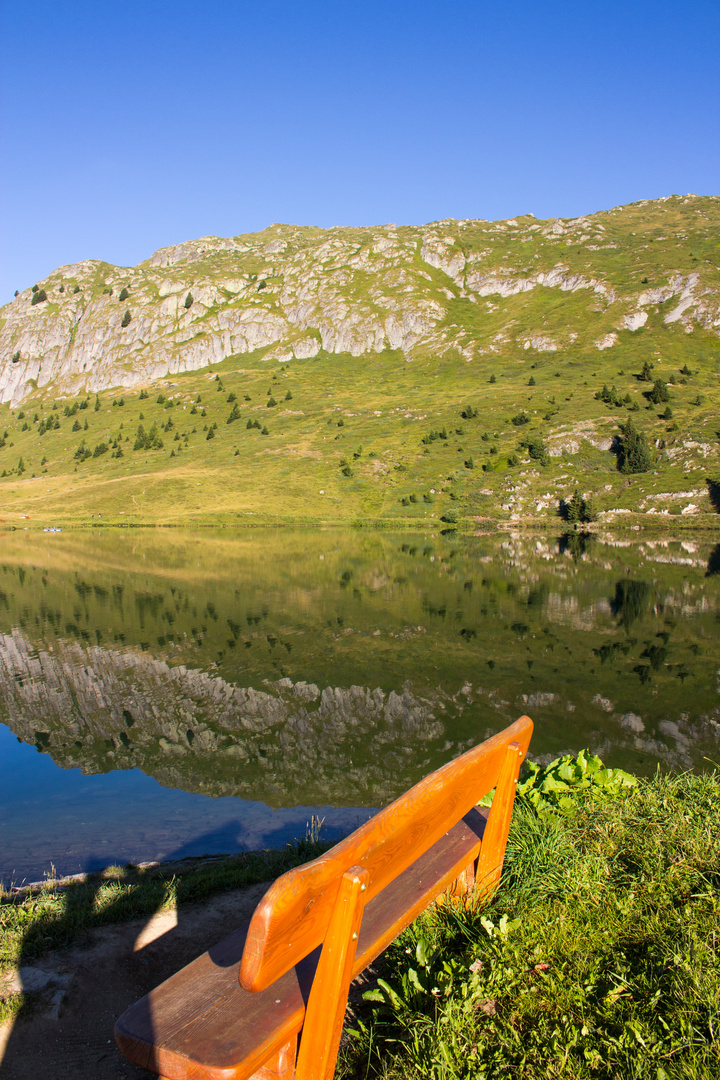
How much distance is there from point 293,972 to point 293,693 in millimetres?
14647

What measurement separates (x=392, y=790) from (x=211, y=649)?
13.3m

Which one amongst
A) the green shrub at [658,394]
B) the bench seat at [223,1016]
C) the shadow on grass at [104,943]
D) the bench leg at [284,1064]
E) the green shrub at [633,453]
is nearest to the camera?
the bench seat at [223,1016]

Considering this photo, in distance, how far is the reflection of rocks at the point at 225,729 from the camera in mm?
12683

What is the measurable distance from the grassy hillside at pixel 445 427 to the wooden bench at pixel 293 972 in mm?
92186

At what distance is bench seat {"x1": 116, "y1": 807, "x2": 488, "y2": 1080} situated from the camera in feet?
9.63

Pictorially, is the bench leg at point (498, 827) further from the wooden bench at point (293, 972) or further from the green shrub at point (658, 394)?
the green shrub at point (658, 394)

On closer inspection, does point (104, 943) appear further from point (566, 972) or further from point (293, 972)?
point (566, 972)

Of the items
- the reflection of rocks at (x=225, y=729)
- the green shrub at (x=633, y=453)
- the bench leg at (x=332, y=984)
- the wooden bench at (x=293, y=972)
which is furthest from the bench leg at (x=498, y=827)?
the green shrub at (x=633, y=453)

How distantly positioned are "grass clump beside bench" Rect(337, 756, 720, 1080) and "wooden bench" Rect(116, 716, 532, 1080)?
94 centimetres

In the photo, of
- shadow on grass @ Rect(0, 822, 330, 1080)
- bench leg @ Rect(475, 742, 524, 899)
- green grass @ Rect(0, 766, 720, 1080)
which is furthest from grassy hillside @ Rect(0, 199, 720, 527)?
bench leg @ Rect(475, 742, 524, 899)

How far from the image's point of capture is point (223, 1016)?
3229 mm

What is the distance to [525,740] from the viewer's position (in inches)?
205

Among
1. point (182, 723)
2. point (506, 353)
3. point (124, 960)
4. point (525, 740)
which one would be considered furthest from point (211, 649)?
point (506, 353)

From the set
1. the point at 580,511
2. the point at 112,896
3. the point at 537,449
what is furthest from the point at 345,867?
the point at 537,449
